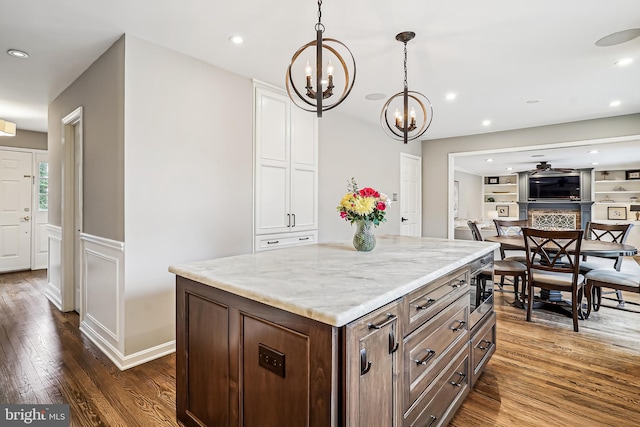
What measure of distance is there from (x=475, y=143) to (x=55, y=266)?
666cm

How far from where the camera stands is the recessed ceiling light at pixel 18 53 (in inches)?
110

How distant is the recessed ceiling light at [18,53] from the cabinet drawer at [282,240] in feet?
8.42

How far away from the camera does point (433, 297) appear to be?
159cm

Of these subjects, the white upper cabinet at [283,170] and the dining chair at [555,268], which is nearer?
the dining chair at [555,268]

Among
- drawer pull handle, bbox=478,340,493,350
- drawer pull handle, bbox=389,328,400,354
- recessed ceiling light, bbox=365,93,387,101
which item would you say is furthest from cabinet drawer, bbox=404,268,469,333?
recessed ceiling light, bbox=365,93,387,101

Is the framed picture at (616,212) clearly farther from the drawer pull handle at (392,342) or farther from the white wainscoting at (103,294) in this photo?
the white wainscoting at (103,294)

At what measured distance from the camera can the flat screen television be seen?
1013cm

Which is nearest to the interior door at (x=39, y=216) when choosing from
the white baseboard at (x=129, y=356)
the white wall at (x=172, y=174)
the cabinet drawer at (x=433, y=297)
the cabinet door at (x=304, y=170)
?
the white baseboard at (x=129, y=356)

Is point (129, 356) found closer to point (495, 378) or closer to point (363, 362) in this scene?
point (363, 362)

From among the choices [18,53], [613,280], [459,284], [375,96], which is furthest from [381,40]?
[613,280]

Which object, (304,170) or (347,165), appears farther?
Answer: (347,165)

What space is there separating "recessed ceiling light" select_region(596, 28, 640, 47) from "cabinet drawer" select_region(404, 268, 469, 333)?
2254 millimetres

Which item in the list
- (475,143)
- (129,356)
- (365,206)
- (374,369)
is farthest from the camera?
(475,143)

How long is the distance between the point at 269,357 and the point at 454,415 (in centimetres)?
141
